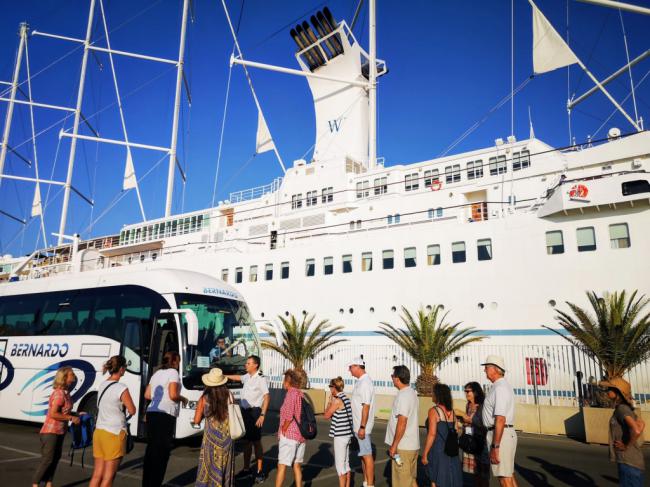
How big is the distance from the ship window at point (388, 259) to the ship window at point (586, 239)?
644 centimetres

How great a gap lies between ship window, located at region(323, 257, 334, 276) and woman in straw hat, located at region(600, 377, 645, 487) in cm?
1528

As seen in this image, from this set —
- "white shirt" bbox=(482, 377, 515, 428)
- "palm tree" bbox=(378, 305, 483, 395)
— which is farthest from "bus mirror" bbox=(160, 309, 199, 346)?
"palm tree" bbox=(378, 305, 483, 395)

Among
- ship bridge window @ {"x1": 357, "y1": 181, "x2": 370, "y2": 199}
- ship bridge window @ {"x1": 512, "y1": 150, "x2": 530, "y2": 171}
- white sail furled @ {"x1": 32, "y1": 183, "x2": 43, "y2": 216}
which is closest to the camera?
ship bridge window @ {"x1": 512, "y1": 150, "x2": 530, "y2": 171}

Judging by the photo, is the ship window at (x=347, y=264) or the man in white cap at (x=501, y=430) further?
the ship window at (x=347, y=264)

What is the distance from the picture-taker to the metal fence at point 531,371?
42.6 ft

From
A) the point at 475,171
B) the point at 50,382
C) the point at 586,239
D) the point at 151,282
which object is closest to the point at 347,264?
the point at 475,171

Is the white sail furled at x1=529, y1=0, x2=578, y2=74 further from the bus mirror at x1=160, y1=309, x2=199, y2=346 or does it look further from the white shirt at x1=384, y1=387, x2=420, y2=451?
the white shirt at x1=384, y1=387, x2=420, y2=451

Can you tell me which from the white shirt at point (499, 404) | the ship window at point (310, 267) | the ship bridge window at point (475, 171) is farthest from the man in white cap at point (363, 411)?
the ship bridge window at point (475, 171)

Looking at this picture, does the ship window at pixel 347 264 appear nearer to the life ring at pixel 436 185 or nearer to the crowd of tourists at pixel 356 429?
the life ring at pixel 436 185

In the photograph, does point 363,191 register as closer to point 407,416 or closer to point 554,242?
point 554,242

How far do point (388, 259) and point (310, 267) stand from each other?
365 centimetres

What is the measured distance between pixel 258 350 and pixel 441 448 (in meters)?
6.21

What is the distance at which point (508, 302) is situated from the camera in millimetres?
15719

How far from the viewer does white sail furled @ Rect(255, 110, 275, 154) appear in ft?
101
